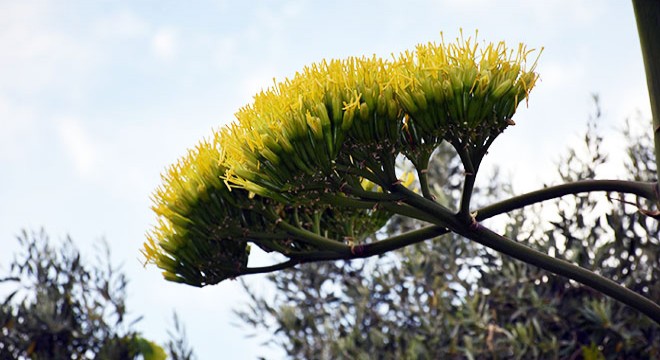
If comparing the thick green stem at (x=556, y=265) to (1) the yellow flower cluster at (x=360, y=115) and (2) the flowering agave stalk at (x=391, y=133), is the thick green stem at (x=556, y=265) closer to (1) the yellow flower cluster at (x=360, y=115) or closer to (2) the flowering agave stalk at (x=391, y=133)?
(2) the flowering agave stalk at (x=391, y=133)

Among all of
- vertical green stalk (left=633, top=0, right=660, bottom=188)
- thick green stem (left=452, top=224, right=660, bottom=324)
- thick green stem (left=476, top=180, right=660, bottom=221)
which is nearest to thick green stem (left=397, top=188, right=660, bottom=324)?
thick green stem (left=452, top=224, right=660, bottom=324)

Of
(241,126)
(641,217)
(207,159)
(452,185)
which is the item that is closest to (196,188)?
(207,159)

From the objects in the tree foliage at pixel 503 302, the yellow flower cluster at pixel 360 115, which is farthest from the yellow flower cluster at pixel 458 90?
the tree foliage at pixel 503 302

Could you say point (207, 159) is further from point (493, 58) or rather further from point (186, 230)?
point (493, 58)

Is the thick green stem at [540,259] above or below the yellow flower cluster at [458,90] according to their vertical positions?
below

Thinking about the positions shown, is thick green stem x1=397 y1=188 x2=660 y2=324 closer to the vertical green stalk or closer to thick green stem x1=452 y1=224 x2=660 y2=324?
thick green stem x1=452 y1=224 x2=660 y2=324

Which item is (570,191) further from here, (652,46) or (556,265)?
(652,46)

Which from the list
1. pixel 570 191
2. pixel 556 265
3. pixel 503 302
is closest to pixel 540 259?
pixel 556 265

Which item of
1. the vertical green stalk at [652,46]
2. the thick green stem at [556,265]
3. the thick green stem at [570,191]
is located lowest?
the thick green stem at [556,265]

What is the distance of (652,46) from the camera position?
3842 millimetres

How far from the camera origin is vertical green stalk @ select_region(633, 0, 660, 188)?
12.6ft

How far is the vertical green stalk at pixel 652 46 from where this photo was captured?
3828mm

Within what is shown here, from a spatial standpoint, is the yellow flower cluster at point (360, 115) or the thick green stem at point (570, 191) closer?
the yellow flower cluster at point (360, 115)

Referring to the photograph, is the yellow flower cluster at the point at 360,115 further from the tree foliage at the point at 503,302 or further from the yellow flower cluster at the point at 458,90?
the tree foliage at the point at 503,302
